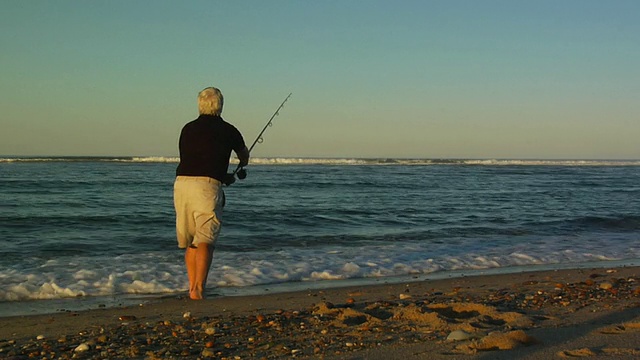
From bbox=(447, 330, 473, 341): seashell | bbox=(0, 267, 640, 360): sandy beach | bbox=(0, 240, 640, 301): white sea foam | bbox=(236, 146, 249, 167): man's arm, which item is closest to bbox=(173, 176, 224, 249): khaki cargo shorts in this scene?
bbox=(236, 146, 249, 167): man's arm

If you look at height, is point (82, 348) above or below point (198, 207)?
below

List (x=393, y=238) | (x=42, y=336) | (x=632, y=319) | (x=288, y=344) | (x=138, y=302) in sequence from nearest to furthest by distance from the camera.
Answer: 1. (x=288, y=344)
2. (x=42, y=336)
3. (x=632, y=319)
4. (x=138, y=302)
5. (x=393, y=238)

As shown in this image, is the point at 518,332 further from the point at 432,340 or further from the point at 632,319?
the point at 632,319

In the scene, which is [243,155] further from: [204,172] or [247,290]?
[247,290]

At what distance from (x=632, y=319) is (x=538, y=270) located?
11.8ft

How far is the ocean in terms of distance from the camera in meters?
7.09

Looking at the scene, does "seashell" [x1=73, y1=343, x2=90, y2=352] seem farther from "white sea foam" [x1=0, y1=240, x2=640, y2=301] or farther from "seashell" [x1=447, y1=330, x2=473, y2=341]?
"white sea foam" [x1=0, y1=240, x2=640, y2=301]

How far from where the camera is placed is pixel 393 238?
445 inches

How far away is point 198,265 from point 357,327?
4.69 ft

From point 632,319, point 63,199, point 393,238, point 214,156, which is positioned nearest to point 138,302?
point 214,156

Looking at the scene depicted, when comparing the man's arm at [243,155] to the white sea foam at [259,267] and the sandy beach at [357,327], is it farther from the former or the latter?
the white sea foam at [259,267]

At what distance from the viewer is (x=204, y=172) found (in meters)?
5.13

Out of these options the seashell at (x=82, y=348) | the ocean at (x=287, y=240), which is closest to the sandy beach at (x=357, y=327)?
the seashell at (x=82, y=348)

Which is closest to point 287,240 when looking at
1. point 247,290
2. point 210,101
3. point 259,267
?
point 259,267
